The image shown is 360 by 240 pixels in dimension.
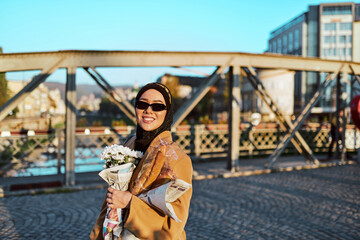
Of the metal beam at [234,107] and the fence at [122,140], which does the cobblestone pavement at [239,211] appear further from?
the fence at [122,140]

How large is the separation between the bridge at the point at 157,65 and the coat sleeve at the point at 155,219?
6122 mm

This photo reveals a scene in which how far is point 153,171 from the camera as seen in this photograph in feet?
5.73

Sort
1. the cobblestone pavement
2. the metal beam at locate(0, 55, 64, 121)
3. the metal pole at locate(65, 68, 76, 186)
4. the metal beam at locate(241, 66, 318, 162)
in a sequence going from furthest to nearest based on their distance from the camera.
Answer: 1. the metal beam at locate(241, 66, 318, 162)
2. the metal pole at locate(65, 68, 76, 186)
3. the metal beam at locate(0, 55, 64, 121)
4. the cobblestone pavement

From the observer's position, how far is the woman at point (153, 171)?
1660 millimetres

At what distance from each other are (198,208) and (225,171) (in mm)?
3697

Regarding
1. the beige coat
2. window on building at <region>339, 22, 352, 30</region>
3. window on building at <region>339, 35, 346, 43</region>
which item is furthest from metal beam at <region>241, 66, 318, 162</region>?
window on building at <region>339, 22, 352, 30</region>

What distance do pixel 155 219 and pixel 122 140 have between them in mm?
8241

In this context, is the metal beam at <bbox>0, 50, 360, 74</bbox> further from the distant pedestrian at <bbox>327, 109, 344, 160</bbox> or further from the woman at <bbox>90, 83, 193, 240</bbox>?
the woman at <bbox>90, 83, 193, 240</bbox>

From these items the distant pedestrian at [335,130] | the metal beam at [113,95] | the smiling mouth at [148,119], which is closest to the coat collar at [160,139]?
the smiling mouth at [148,119]

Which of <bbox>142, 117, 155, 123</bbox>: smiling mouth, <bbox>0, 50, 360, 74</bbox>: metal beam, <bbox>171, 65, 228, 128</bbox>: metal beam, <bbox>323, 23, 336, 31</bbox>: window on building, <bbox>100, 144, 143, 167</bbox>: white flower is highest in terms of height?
<bbox>323, 23, 336, 31</bbox>: window on building

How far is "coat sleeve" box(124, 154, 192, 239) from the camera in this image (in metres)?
1.65

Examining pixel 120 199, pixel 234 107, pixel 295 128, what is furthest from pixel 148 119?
pixel 295 128

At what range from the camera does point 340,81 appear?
36.7 feet

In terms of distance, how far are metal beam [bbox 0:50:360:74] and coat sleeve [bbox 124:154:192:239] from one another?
6330mm
